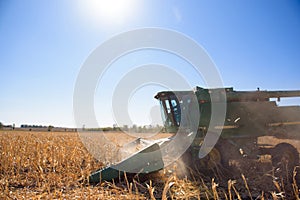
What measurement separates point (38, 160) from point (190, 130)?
4.07 metres

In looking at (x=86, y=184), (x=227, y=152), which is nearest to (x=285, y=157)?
(x=227, y=152)

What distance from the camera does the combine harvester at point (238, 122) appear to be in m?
6.03

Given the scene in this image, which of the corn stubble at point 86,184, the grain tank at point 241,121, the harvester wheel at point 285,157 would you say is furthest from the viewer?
the grain tank at point 241,121

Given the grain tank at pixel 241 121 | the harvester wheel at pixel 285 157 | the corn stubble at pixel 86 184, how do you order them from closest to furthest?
the corn stubble at pixel 86 184
the harvester wheel at pixel 285 157
the grain tank at pixel 241 121

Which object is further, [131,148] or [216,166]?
[131,148]

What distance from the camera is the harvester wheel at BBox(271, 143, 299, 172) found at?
18.9ft

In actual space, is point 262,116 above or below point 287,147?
above

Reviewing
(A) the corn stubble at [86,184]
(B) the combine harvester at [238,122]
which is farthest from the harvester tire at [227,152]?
(A) the corn stubble at [86,184]

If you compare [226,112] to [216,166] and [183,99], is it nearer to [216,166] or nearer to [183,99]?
[183,99]

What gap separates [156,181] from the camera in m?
4.89

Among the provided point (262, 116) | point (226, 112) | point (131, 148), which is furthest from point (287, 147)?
point (131, 148)

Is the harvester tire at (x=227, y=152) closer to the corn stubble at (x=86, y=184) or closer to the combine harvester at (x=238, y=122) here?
the combine harvester at (x=238, y=122)

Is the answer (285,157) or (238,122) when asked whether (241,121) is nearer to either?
(238,122)

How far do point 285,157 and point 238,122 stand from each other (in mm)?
1431
